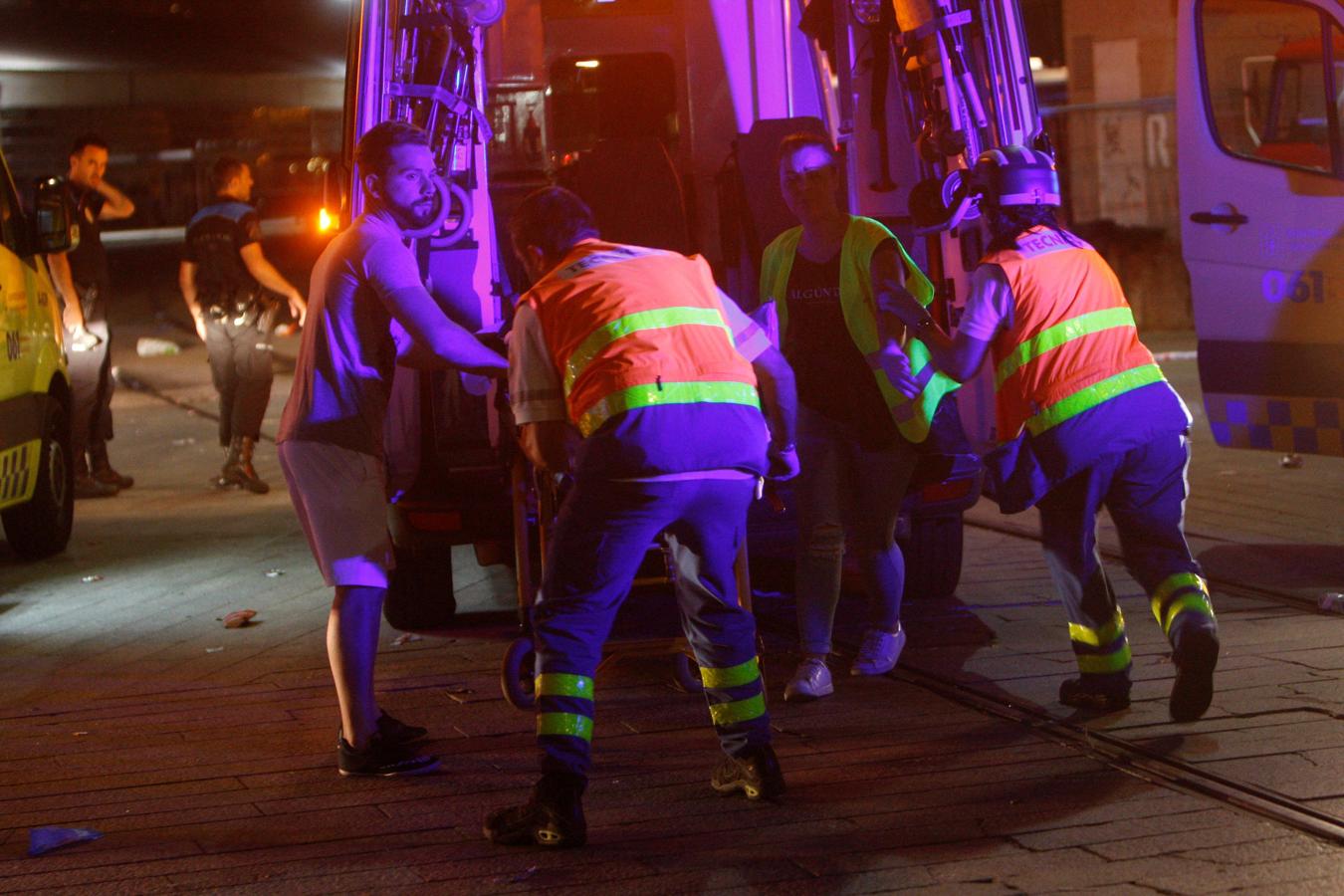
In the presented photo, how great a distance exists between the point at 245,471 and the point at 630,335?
6781 millimetres

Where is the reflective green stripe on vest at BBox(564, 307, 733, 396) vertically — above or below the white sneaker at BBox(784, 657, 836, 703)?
above

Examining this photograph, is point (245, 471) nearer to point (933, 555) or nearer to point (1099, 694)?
point (933, 555)

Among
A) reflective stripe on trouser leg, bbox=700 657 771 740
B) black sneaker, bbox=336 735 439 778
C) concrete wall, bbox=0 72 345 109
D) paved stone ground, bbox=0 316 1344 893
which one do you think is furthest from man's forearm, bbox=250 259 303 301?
concrete wall, bbox=0 72 345 109

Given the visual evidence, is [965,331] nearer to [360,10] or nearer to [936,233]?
[936,233]

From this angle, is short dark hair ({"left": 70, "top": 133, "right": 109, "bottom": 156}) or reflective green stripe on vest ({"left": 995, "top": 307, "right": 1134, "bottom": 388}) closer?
reflective green stripe on vest ({"left": 995, "top": 307, "right": 1134, "bottom": 388})

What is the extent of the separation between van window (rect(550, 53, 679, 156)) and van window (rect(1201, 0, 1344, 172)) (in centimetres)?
252

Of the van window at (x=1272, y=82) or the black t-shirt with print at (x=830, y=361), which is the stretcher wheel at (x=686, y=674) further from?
the van window at (x=1272, y=82)

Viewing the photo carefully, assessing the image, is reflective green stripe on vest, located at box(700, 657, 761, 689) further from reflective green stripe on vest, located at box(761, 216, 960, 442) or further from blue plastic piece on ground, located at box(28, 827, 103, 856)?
blue plastic piece on ground, located at box(28, 827, 103, 856)

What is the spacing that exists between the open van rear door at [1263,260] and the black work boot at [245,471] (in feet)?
18.3

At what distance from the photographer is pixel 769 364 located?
4.68m

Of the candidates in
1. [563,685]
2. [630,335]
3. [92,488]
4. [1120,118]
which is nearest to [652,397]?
[630,335]

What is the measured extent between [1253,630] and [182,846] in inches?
144

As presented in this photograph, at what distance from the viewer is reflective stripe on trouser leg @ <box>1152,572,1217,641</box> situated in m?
4.89

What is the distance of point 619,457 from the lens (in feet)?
13.8
